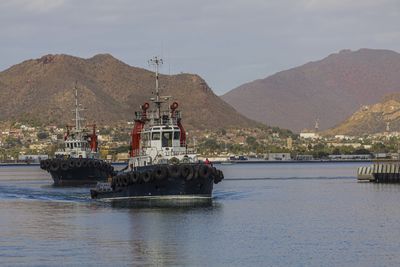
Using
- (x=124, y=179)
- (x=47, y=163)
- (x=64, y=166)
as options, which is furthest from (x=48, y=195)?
(x=47, y=163)

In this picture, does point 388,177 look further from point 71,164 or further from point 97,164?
point 71,164

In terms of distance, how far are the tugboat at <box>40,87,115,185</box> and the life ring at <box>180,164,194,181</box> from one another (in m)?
59.6

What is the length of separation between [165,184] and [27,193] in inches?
1657

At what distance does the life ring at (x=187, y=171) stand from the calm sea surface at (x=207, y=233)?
9.20 ft

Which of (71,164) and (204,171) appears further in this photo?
(71,164)

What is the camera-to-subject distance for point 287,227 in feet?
247

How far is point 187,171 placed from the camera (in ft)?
287

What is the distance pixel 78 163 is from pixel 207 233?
8204 centimetres

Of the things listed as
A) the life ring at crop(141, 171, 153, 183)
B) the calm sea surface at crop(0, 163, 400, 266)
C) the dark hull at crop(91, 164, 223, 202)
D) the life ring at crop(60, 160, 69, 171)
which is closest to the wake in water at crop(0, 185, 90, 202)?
the calm sea surface at crop(0, 163, 400, 266)

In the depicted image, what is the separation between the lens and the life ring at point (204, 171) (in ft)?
290

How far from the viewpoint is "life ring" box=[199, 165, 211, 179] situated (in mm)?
88250

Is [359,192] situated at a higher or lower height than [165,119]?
lower

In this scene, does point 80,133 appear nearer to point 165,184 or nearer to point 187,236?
point 165,184

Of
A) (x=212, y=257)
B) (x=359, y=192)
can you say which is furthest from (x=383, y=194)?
(x=212, y=257)
